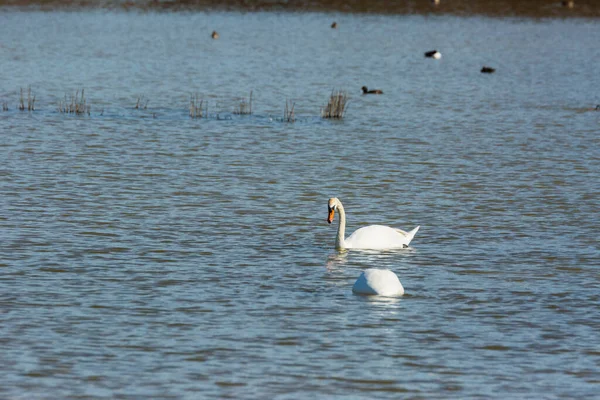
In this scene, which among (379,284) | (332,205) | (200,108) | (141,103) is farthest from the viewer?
(141,103)

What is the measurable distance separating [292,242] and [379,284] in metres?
4.25

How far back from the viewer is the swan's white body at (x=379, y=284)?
14500mm

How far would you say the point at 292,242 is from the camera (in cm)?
1856

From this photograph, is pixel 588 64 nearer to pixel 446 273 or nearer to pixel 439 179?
pixel 439 179

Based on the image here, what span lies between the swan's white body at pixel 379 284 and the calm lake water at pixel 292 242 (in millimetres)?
140

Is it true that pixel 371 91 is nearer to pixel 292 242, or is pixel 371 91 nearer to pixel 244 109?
pixel 244 109

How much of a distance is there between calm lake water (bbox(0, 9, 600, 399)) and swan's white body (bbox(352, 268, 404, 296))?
5.5 inches

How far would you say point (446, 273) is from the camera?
1639cm

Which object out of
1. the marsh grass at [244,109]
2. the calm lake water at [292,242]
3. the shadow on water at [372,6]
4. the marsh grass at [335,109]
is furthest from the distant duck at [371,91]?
the shadow on water at [372,6]

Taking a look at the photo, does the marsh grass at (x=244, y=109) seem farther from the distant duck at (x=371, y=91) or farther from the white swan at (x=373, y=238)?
the white swan at (x=373, y=238)

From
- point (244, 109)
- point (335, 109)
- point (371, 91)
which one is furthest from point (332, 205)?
point (371, 91)

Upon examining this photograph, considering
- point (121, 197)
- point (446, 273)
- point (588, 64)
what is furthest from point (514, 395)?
point (588, 64)

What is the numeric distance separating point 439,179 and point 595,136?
30.5ft

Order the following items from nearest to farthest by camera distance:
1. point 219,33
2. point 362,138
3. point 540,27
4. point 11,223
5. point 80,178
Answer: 1. point 11,223
2. point 80,178
3. point 362,138
4. point 219,33
5. point 540,27
